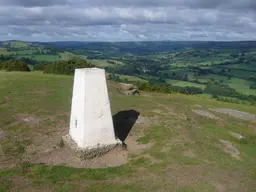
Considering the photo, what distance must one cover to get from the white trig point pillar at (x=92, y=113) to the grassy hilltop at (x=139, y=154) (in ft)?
4.33

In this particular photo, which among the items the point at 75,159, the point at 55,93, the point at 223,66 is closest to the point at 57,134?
the point at 75,159

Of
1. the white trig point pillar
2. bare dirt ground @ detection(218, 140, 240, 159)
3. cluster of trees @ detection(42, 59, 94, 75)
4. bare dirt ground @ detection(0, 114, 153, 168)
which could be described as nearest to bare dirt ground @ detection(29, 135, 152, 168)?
bare dirt ground @ detection(0, 114, 153, 168)

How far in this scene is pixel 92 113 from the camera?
18.5 m

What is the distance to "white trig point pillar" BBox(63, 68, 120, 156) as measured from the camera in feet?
60.1

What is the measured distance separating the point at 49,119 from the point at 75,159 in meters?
9.30

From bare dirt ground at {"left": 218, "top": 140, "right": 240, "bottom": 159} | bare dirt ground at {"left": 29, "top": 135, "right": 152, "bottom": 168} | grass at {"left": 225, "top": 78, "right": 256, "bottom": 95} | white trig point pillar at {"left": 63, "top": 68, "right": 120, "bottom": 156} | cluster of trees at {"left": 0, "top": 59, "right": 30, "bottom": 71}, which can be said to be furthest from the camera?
grass at {"left": 225, "top": 78, "right": 256, "bottom": 95}

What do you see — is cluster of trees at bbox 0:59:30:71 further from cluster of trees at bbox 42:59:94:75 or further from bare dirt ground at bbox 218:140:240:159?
bare dirt ground at bbox 218:140:240:159

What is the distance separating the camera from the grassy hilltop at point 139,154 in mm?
14570

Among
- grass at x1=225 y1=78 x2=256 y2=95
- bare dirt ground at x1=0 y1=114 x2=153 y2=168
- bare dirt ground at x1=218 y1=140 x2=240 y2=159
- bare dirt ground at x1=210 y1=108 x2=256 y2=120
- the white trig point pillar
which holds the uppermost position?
the white trig point pillar

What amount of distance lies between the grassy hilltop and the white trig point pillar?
1321 millimetres

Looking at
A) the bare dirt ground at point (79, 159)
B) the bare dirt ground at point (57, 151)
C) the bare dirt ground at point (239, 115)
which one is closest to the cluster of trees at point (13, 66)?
the bare dirt ground at point (57, 151)

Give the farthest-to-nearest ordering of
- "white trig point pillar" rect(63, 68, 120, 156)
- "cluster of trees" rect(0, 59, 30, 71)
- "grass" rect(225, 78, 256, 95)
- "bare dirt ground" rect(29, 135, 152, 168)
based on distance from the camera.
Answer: "grass" rect(225, 78, 256, 95)
"cluster of trees" rect(0, 59, 30, 71)
"white trig point pillar" rect(63, 68, 120, 156)
"bare dirt ground" rect(29, 135, 152, 168)

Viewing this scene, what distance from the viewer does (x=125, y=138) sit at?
2256 cm

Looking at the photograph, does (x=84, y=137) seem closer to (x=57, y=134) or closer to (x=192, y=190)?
(x=57, y=134)
